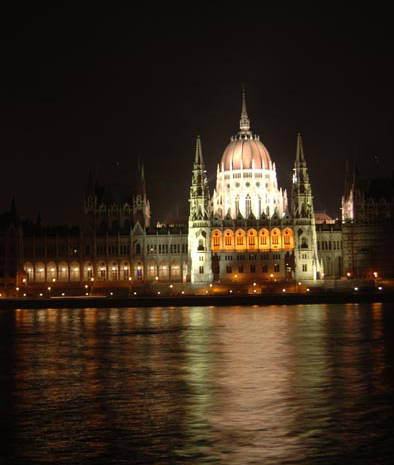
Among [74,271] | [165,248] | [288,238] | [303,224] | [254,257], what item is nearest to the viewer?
[254,257]

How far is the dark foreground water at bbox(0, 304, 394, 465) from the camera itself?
2056cm

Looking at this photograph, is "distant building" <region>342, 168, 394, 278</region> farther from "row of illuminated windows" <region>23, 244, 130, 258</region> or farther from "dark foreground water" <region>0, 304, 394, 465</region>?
"dark foreground water" <region>0, 304, 394, 465</region>

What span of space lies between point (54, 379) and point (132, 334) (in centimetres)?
2078

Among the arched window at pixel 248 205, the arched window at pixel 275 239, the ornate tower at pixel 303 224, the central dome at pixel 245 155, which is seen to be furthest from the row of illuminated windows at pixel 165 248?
the central dome at pixel 245 155

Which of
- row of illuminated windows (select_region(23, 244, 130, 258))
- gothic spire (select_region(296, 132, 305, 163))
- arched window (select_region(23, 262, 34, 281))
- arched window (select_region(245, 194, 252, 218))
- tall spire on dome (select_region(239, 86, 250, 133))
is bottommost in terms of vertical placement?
arched window (select_region(23, 262, 34, 281))

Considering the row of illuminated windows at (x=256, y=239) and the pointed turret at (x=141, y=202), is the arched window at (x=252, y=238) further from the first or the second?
the pointed turret at (x=141, y=202)

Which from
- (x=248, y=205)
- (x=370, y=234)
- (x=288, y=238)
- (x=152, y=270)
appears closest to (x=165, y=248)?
(x=152, y=270)

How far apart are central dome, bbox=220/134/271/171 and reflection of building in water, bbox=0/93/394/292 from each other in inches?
315

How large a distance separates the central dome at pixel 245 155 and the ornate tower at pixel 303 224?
41.6 ft

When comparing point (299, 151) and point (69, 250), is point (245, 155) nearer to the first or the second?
point (299, 151)

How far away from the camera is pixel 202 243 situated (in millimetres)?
122312

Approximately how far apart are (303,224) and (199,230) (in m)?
15.3

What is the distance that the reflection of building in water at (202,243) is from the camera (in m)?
121

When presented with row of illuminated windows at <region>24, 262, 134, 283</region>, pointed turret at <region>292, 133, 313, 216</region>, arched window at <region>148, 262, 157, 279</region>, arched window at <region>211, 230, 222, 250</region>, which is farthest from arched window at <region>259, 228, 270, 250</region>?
row of illuminated windows at <region>24, 262, 134, 283</region>
